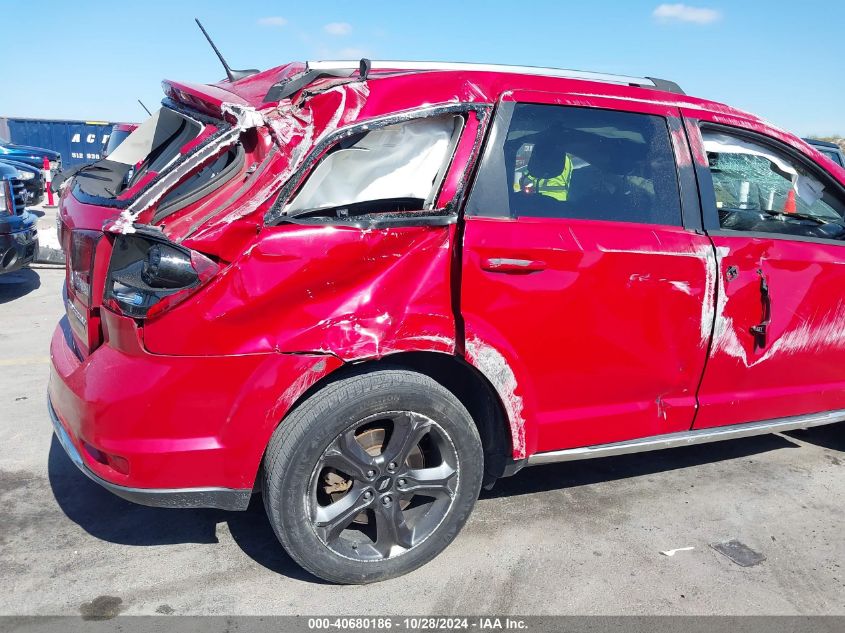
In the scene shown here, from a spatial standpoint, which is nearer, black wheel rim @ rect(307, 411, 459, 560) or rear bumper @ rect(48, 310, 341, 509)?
rear bumper @ rect(48, 310, 341, 509)

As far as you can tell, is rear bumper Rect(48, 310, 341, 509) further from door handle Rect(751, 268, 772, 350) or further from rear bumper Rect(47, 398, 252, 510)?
door handle Rect(751, 268, 772, 350)

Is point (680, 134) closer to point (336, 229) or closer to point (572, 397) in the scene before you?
point (572, 397)

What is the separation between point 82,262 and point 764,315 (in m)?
2.94

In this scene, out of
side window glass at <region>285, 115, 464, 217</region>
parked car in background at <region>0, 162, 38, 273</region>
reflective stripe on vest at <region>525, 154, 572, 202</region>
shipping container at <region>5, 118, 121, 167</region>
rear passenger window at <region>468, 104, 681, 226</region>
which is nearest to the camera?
side window glass at <region>285, 115, 464, 217</region>

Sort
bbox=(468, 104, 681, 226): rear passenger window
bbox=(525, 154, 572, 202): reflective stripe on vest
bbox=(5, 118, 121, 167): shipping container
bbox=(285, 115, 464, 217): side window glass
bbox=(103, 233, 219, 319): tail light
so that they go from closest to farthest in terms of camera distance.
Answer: bbox=(103, 233, 219, 319): tail light
bbox=(285, 115, 464, 217): side window glass
bbox=(468, 104, 681, 226): rear passenger window
bbox=(525, 154, 572, 202): reflective stripe on vest
bbox=(5, 118, 121, 167): shipping container

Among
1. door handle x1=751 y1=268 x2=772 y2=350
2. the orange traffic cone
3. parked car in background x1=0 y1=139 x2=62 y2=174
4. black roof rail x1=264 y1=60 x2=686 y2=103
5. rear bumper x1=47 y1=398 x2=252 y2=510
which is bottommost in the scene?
parked car in background x1=0 y1=139 x2=62 y2=174

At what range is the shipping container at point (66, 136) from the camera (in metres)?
28.0

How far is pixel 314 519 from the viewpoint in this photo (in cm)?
266

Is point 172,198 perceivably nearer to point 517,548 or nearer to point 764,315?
point 517,548

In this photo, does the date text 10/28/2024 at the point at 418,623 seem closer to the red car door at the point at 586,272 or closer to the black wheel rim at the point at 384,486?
the black wheel rim at the point at 384,486

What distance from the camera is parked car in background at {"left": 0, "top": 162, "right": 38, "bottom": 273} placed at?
6.60 metres

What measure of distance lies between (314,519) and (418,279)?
96 centimetres

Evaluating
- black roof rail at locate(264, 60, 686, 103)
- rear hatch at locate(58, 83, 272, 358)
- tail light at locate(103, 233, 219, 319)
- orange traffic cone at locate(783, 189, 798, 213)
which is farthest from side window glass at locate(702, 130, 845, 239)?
tail light at locate(103, 233, 219, 319)

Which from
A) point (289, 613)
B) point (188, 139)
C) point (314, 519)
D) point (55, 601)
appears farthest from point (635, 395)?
point (55, 601)
